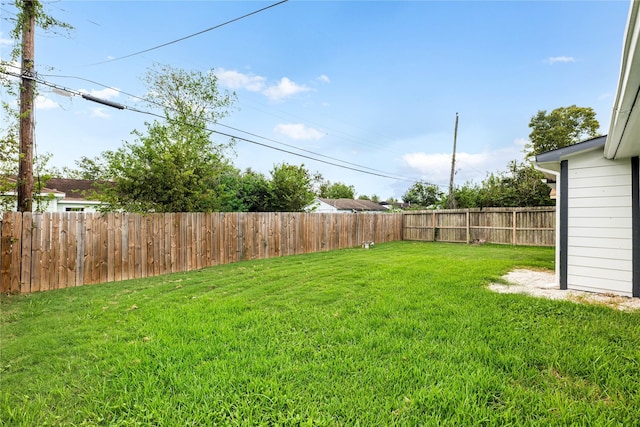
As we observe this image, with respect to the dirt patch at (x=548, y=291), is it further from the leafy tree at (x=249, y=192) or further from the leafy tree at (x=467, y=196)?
the leafy tree at (x=467, y=196)

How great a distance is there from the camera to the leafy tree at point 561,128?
61.3 feet

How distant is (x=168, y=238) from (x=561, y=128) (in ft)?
76.3

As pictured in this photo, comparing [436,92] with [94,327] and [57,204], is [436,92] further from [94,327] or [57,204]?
[57,204]

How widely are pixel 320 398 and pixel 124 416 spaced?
3.90 feet

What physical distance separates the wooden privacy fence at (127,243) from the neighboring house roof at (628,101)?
24.0ft

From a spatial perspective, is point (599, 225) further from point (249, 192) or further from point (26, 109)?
point (249, 192)

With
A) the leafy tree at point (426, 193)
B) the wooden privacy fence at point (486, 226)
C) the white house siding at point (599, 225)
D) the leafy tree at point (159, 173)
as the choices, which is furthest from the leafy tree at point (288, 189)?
the leafy tree at point (426, 193)

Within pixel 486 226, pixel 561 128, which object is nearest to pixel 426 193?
pixel 561 128

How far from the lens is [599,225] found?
14.6 ft

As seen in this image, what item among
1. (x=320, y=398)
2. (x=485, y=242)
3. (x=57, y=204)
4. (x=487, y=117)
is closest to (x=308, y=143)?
(x=487, y=117)

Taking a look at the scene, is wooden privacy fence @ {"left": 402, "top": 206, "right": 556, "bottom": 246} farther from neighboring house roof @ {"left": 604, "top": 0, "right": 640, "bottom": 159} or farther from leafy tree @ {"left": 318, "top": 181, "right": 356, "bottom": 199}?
leafy tree @ {"left": 318, "top": 181, "right": 356, "bottom": 199}

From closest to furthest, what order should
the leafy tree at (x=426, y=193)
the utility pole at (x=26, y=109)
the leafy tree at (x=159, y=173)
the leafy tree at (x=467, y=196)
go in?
1. the utility pole at (x=26, y=109)
2. the leafy tree at (x=159, y=173)
3. the leafy tree at (x=467, y=196)
4. the leafy tree at (x=426, y=193)

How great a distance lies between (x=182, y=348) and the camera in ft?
8.53

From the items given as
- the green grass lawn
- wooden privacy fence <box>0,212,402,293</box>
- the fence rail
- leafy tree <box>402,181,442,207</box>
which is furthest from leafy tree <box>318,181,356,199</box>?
the green grass lawn
